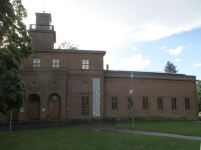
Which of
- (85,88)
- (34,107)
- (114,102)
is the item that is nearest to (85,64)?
(85,88)

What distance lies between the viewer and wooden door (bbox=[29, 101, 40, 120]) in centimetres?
2492

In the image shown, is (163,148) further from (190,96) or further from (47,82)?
(190,96)

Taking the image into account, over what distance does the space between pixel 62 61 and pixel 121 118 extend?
1261 centimetres

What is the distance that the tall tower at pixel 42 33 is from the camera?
98.0 feet

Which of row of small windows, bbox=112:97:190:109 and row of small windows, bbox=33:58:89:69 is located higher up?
row of small windows, bbox=33:58:89:69

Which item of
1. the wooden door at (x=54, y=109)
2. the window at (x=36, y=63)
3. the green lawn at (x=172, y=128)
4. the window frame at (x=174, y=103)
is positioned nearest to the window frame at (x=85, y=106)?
the wooden door at (x=54, y=109)

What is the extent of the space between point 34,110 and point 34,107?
0.43 meters

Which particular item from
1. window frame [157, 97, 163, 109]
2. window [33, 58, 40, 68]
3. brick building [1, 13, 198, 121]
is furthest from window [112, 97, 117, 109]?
window [33, 58, 40, 68]

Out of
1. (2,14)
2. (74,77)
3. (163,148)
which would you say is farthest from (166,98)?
(2,14)

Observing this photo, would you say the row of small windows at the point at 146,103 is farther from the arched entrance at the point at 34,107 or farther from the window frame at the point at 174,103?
the arched entrance at the point at 34,107

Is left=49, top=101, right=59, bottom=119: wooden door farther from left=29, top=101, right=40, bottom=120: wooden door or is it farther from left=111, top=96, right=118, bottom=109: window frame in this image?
left=111, top=96, right=118, bottom=109: window frame

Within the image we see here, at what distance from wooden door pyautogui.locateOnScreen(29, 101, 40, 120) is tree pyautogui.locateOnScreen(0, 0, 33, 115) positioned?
12.6 metres

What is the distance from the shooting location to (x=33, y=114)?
25.0 m

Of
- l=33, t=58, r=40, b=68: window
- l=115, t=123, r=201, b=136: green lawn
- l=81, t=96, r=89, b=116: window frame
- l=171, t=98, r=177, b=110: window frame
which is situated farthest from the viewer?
l=171, t=98, r=177, b=110: window frame
